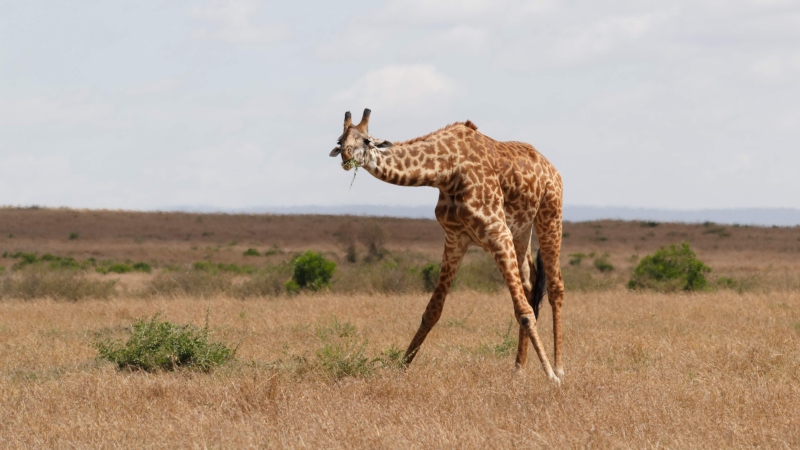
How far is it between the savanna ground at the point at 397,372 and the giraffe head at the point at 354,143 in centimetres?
185

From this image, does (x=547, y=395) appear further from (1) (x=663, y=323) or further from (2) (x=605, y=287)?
(2) (x=605, y=287)

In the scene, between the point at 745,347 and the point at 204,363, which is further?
the point at 745,347

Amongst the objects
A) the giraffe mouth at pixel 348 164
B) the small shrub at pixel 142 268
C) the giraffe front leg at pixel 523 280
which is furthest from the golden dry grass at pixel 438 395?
the small shrub at pixel 142 268

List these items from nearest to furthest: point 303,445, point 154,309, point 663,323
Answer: point 303,445, point 663,323, point 154,309

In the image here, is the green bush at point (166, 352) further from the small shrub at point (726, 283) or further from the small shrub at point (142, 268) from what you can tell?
the small shrub at point (142, 268)

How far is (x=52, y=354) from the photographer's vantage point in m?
10.1

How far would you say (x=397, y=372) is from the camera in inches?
330

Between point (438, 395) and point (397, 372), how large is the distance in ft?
3.33

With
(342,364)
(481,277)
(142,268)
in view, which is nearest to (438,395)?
(342,364)

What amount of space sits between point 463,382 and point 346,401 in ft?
3.96

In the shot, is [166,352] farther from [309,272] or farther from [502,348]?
[309,272]

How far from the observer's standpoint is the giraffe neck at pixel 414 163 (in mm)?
7645

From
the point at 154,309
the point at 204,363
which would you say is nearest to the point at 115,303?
the point at 154,309

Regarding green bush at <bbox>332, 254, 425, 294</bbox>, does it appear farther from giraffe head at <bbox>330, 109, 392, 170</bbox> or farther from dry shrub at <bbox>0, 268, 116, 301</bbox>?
giraffe head at <bbox>330, 109, 392, 170</bbox>
